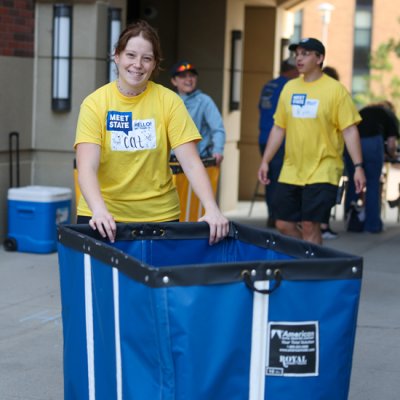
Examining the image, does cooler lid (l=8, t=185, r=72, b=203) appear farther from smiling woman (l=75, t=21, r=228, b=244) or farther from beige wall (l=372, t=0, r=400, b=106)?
beige wall (l=372, t=0, r=400, b=106)

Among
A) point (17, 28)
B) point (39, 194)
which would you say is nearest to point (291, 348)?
point (39, 194)

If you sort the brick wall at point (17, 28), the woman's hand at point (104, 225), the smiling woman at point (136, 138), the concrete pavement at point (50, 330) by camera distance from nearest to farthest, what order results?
the woman's hand at point (104, 225) → the smiling woman at point (136, 138) → the concrete pavement at point (50, 330) → the brick wall at point (17, 28)

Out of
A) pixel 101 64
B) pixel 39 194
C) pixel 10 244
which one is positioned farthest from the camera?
pixel 101 64

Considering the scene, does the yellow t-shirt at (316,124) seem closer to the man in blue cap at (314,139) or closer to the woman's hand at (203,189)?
the man in blue cap at (314,139)

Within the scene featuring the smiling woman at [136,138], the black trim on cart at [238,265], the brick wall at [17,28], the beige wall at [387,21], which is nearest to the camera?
the black trim on cart at [238,265]

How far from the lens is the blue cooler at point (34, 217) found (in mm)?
9680

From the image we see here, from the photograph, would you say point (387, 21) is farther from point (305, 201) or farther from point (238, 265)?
point (238, 265)

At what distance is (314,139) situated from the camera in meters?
7.86

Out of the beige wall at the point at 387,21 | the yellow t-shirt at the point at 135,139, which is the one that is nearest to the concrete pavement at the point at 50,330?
the yellow t-shirt at the point at 135,139

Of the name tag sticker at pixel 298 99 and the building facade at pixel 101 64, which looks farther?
the building facade at pixel 101 64

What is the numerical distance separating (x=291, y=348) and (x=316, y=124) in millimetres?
4527

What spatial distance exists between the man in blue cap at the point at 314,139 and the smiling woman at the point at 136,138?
3.07 m

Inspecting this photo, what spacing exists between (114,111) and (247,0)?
956cm

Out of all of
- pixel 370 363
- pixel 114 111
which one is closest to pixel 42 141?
pixel 370 363
